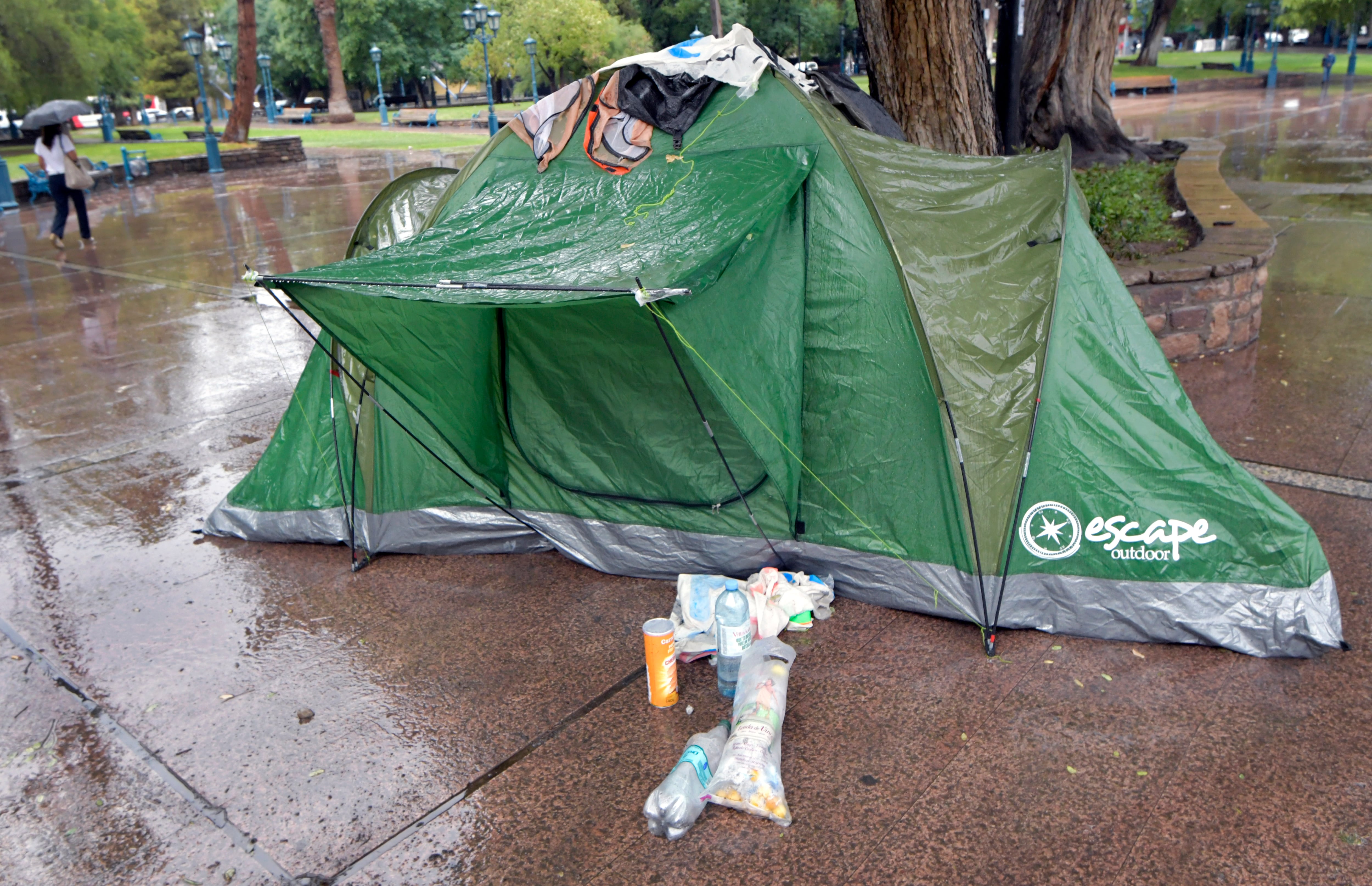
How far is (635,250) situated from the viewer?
3.60 metres

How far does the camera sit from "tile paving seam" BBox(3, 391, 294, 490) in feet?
19.7

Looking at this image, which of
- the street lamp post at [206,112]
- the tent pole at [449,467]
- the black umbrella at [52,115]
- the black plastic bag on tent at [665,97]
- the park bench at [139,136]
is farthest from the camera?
the park bench at [139,136]

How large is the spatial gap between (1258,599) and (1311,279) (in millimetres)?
6401

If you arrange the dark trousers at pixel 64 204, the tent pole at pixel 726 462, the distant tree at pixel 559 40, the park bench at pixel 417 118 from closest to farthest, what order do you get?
the tent pole at pixel 726 462
the dark trousers at pixel 64 204
the park bench at pixel 417 118
the distant tree at pixel 559 40

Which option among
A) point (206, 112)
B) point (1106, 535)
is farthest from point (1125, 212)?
point (206, 112)

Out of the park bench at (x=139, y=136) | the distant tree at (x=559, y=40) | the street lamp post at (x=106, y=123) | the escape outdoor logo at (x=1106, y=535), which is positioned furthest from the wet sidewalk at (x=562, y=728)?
the distant tree at (x=559, y=40)

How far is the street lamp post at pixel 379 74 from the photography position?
40.1 metres

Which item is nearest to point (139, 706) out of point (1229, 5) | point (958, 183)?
point (958, 183)

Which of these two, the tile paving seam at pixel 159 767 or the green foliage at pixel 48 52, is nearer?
the tile paving seam at pixel 159 767

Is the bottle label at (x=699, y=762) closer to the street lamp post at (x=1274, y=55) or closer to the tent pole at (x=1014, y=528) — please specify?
the tent pole at (x=1014, y=528)

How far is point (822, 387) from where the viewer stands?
4012mm

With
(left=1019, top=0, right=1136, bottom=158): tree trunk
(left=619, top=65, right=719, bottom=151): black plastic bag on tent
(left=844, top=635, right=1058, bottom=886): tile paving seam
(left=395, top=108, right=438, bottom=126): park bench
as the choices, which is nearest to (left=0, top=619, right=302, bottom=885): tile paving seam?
(left=844, top=635, right=1058, bottom=886): tile paving seam

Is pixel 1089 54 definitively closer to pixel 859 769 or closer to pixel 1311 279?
pixel 1311 279

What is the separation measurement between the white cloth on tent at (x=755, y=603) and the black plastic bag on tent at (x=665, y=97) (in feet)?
6.20
